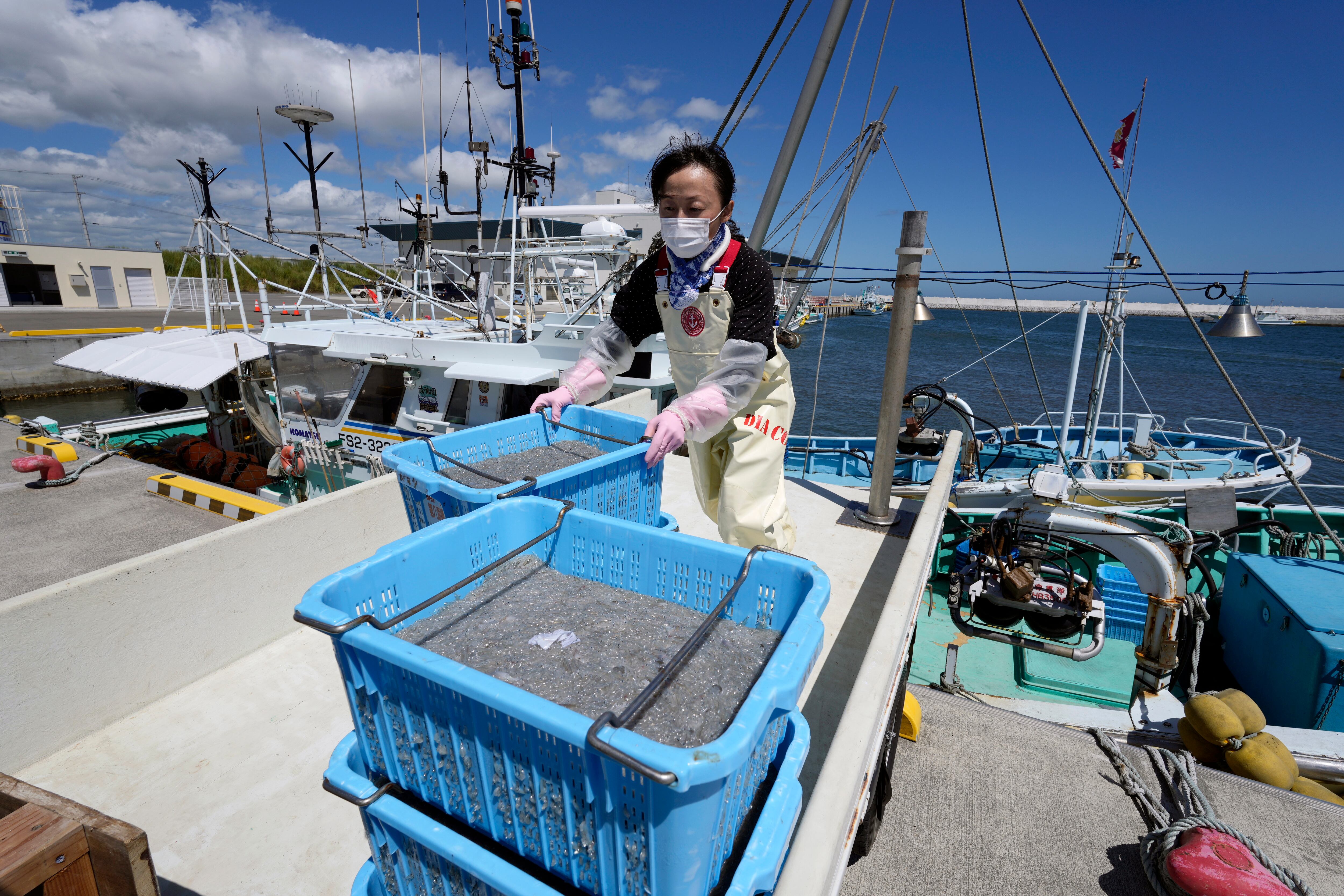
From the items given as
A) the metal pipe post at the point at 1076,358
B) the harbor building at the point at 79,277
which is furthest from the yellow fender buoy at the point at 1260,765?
the harbor building at the point at 79,277

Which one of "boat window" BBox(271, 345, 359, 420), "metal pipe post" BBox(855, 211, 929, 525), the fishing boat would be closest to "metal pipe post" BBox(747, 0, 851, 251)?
the fishing boat

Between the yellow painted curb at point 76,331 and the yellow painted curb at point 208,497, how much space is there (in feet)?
42.5

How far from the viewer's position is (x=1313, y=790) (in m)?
2.83

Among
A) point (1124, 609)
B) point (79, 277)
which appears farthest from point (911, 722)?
point (79, 277)

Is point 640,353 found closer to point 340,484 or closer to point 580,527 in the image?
point 340,484

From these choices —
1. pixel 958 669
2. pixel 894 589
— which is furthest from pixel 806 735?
pixel 958 669

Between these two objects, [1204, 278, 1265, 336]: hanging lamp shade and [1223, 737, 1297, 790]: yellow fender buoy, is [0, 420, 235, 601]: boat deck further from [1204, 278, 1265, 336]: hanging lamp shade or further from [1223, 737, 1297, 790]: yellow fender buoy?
[1204, 278, 1265, 336]: hanging lamp shade

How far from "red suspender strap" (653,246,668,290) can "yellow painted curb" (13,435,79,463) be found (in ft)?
26.4

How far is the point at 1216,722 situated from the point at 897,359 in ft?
7.40

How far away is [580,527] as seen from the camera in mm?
1645

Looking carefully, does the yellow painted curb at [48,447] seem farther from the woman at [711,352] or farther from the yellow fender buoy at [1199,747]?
the yellow fender buoy at [1199,747]

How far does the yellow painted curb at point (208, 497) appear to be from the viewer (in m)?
5.42

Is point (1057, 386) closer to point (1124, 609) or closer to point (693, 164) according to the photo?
point (1124, 609)

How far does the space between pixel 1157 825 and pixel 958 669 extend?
208 cm
